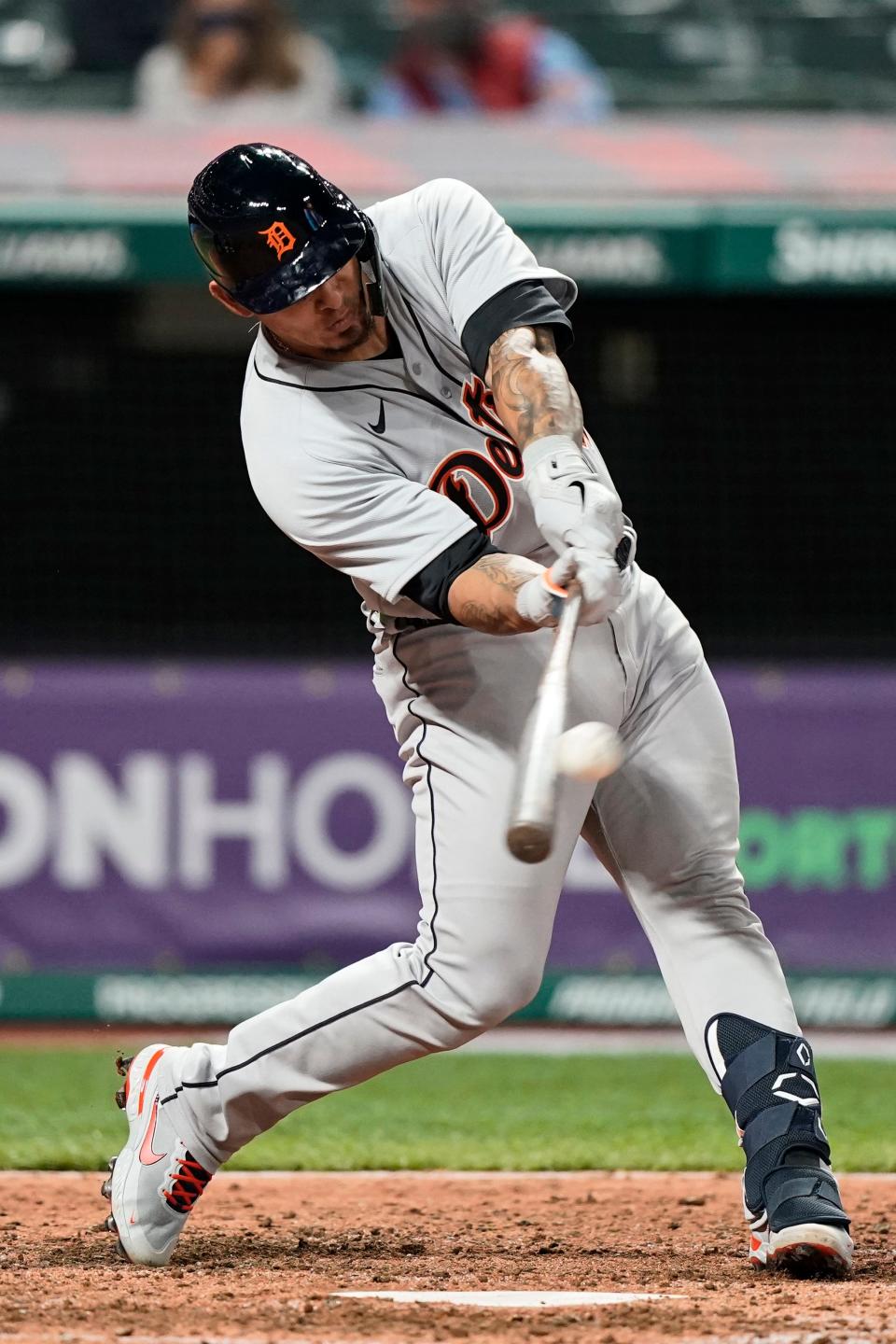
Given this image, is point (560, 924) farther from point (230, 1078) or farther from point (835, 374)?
point (230, 1078)

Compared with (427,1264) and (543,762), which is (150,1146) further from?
(543,762)

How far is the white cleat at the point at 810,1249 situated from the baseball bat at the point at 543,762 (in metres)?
0.79

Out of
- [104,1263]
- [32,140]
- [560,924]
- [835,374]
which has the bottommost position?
[560,924]

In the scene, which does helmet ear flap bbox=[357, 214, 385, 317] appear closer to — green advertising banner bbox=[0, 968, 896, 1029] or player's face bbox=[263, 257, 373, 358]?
player's face bbox=[263, 257, 373, 358]

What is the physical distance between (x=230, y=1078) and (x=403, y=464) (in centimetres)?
93

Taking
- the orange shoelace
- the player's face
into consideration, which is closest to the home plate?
the orange shoelace

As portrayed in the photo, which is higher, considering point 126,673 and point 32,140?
point 32,140

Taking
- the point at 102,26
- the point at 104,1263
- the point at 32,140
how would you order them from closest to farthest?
1. the point at 104,1263
2. the point at 32,140
3. the point at 102,26

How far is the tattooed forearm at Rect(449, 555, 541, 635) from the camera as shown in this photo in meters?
2.55

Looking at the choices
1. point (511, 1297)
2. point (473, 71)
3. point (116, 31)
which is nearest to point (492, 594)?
point (511, 1297)

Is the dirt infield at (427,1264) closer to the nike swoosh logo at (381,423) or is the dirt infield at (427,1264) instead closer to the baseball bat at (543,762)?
the baseball bat at (543,762)

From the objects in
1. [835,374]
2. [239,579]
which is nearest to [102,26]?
[239,579]

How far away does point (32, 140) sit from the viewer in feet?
21.0

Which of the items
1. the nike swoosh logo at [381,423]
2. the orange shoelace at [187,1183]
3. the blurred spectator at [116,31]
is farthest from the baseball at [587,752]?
the blurred spectator at [116,31]
